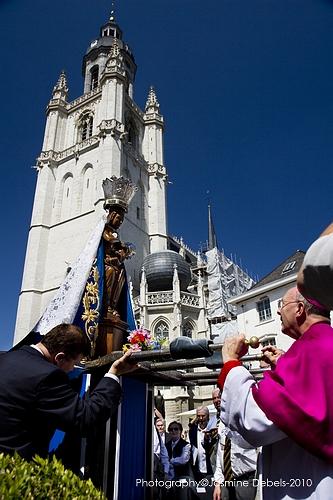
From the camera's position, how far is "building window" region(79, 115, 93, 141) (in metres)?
39.7

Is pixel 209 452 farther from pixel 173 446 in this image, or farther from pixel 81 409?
pixel 81 409

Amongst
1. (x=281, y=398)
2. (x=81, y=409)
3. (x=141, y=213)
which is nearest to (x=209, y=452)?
(x=81, y=409)

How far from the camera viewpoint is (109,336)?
443 cm

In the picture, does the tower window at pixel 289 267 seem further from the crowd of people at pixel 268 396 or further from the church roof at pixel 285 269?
the crowd of people at pixel 268 396

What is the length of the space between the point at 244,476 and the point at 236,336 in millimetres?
2993

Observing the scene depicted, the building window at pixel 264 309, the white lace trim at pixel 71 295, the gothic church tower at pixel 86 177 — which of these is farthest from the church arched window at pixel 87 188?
the white lace trim at pixel 71 295

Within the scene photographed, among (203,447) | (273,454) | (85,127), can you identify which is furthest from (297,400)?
(85,127)

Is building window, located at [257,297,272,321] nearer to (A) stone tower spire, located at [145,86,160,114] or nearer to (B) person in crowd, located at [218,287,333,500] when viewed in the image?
(B) person in crowd, located at [218,287,333,500]

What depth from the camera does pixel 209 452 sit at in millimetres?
6172

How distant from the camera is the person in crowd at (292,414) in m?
1.50

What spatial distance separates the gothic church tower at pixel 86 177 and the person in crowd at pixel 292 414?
30.7 meters

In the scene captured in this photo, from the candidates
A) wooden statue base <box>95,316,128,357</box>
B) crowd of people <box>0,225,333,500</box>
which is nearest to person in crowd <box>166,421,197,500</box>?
wooden statue base <box>95,316,128,357</box>

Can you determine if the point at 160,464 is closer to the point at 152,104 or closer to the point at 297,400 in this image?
the point at 297,400

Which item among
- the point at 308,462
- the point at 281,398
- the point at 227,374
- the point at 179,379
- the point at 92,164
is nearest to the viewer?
the point at 281,398
